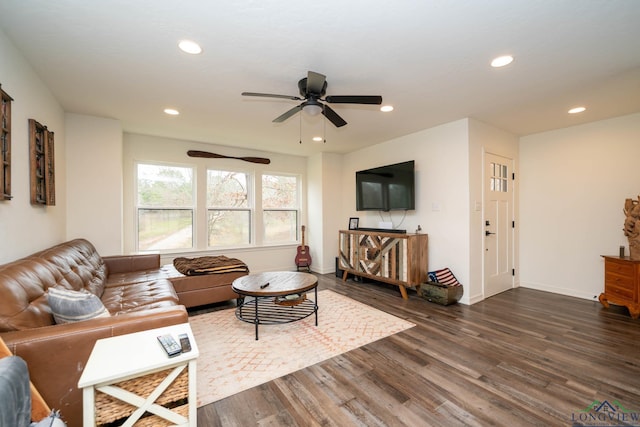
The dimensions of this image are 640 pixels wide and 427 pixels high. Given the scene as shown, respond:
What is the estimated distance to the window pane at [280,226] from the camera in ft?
18.4

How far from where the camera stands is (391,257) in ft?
13.4

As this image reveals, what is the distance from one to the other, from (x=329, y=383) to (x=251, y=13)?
2.59 meters

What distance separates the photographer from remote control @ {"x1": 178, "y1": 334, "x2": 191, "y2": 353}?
1.34m

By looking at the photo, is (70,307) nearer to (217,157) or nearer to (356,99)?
(356,99)

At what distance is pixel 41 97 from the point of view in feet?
8.57

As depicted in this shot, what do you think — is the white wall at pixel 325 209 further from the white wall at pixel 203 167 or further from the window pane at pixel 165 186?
the window pane at pixel 165 186

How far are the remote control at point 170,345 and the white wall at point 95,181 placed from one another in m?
3.11

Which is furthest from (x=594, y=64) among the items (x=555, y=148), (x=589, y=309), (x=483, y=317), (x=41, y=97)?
(x=41, y=97)

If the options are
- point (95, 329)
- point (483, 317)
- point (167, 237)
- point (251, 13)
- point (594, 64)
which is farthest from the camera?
point (167, 237)

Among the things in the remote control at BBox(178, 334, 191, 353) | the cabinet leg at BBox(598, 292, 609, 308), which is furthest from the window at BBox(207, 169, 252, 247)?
the cabinet leg at BBox(598, 292, 609, 308)

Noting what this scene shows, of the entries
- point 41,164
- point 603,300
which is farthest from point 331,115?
point 603,300

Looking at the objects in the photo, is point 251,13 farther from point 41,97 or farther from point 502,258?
point 502,258

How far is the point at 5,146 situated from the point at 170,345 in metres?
1.96

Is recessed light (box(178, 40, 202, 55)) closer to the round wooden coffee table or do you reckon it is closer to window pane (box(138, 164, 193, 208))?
the round wooden coffee table
